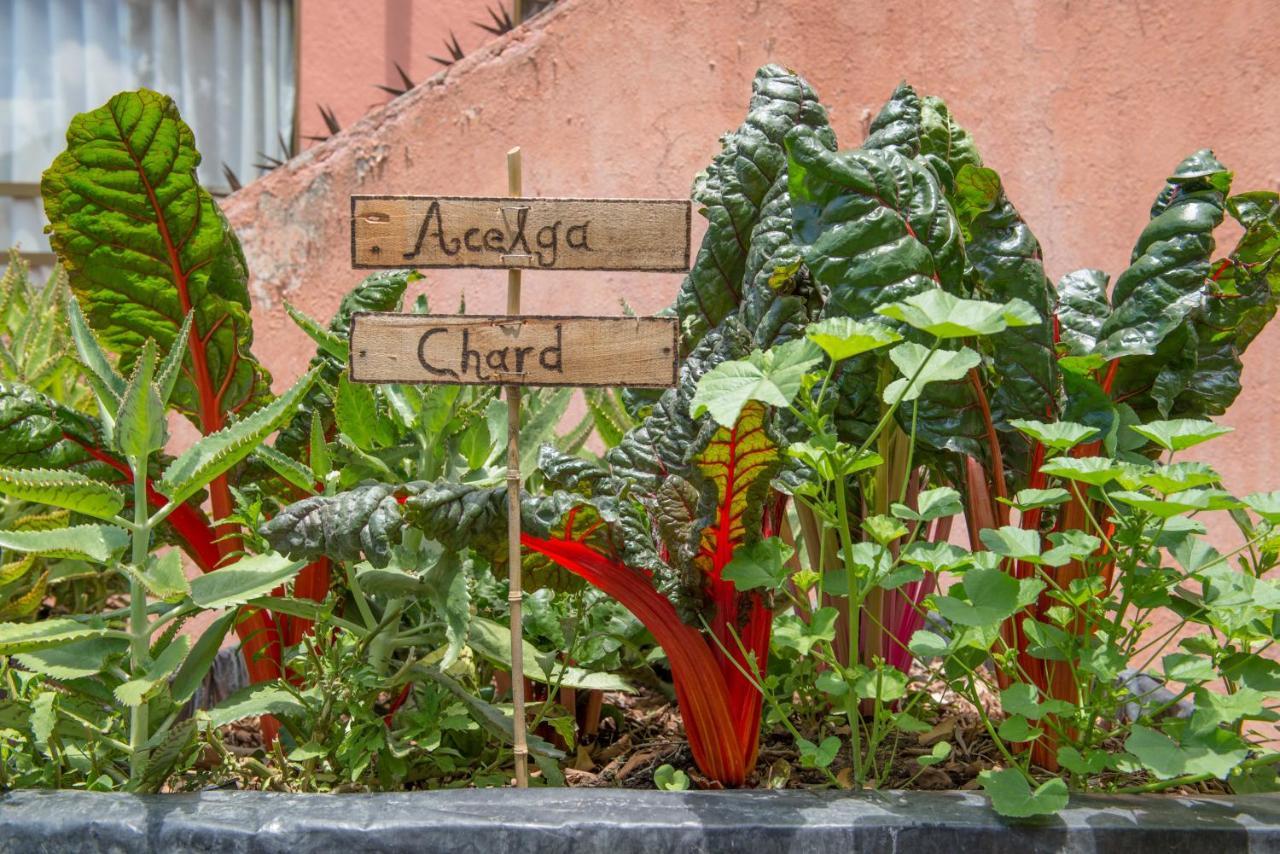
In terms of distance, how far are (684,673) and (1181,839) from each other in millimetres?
608

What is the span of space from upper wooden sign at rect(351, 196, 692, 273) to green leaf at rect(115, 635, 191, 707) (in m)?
0.52

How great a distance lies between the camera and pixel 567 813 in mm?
1329

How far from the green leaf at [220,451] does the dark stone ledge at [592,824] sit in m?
0.38

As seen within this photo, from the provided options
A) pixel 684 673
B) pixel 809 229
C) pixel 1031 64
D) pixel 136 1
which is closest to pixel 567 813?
pixel 684 673

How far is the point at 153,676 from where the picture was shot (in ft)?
4.68

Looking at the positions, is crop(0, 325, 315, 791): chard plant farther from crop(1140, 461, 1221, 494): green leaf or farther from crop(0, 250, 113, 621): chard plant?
crop(1140, 461, 1221, 494): green leaf

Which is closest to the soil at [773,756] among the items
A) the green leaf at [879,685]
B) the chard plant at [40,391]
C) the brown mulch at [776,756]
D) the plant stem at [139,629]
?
the brown mulch at [776,756]

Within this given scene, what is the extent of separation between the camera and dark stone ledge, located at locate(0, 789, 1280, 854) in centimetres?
131

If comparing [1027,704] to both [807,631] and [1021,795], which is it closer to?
[1021,795]

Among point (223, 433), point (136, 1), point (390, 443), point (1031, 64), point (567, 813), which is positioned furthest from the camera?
point (136, 1)

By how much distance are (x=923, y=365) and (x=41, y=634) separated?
3.57 ft

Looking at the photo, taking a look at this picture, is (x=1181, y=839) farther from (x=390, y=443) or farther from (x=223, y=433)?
(x=223, y=433)

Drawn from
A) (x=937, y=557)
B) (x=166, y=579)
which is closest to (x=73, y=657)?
(x=166, y=579)

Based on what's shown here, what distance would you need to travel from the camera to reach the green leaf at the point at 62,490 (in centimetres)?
143
